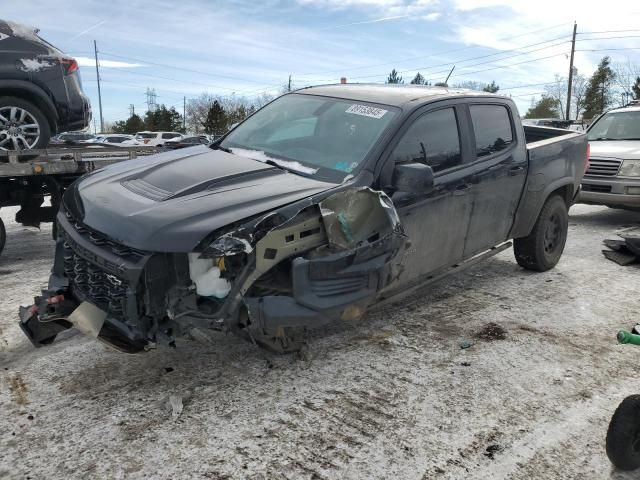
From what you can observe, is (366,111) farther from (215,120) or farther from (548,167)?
(215,120)

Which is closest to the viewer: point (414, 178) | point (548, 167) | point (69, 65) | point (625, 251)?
point (414, 178)

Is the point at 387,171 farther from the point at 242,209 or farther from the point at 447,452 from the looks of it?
the point at 447,452

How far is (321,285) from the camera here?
3012 mm

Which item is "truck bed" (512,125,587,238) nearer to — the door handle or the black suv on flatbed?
the door handle

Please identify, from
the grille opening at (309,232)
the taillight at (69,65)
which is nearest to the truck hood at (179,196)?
the grille opening at (309,232)

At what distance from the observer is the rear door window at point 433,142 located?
3.81 metres

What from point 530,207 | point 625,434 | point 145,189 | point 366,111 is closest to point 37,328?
point 145,189

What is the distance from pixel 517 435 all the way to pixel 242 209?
1934 millimetres

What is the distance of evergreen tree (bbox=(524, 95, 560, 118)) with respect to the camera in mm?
71188

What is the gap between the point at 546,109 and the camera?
72.1 meters

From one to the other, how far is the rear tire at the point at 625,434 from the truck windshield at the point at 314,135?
2.00m

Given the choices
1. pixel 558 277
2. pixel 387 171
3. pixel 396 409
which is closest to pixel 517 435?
pixel 396 409

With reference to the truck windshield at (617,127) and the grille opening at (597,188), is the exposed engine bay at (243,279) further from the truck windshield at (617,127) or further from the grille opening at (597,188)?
the truck windshield at (617,127)

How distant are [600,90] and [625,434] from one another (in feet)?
228
